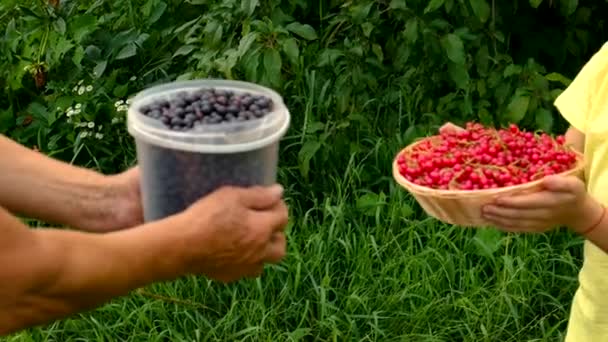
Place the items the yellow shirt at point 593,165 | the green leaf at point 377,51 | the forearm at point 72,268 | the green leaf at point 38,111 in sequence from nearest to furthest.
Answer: the forearm at point 72,268 → the yellow shirt at point 593,165 → the green leaf at point 377,51 → the green leaf at point 38,111

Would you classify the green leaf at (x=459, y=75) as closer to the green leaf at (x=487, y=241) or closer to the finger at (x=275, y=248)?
the green leaf at (x=487, y=241)

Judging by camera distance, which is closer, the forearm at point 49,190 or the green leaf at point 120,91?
the forearm at point 49,190

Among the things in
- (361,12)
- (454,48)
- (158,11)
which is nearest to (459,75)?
(454,48)

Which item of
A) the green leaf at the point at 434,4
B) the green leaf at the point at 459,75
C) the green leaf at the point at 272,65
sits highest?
the green leaf at the point at 434,4

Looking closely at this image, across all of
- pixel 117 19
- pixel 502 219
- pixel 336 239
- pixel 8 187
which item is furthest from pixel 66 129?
pixel 502 219

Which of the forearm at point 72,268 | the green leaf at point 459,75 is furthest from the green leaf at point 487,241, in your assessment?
the forearm at point 72,268

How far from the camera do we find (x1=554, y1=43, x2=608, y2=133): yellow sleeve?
1.85 metres

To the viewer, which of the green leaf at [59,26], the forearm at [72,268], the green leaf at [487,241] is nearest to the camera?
the forearm at [72,268]

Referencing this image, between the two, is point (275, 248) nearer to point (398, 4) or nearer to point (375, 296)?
point (375, 296)

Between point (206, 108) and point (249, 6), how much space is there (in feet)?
5.42

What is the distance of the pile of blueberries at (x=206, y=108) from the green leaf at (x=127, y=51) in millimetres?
2008

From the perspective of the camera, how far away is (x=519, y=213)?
1.70 m

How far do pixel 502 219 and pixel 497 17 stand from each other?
64.2 inches

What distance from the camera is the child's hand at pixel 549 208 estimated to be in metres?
1.67
